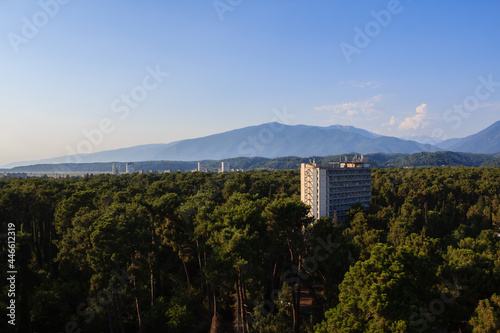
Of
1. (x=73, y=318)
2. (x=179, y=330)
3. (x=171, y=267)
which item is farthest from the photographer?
(x=171, y=267)

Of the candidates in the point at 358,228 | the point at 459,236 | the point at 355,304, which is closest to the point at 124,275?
the point at 355,304

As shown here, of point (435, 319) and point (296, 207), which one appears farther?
point (296, 207)

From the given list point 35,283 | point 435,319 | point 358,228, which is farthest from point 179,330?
point 358,228

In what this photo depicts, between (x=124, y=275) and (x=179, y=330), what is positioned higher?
(x=124, y=275)

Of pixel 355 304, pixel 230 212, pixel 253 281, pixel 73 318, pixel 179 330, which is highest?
pixel 230 212

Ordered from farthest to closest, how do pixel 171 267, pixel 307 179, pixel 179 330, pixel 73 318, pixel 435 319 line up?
pixel 307 179 → pixel 171 267 → pixel 179 330 → pixel 73 318 → pixel 435 319

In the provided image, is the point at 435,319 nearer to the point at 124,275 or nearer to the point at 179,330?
the point at 179,330

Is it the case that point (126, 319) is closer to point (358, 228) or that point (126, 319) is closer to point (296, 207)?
point (296, 207)
